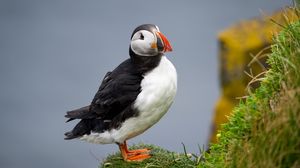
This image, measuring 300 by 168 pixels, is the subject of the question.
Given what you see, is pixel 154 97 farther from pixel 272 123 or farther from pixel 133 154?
pixel 272 123

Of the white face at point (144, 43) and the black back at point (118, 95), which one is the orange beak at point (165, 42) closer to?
the white face at point (144, 43)

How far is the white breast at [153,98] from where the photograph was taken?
27.0 feet

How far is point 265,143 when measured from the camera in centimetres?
578

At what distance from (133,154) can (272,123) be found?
3.33 meters

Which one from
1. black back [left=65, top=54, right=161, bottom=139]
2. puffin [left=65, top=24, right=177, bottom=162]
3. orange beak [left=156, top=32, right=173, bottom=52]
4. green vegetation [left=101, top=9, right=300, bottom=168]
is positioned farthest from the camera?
black back [left=65, top=54, right=161, bottom=139]

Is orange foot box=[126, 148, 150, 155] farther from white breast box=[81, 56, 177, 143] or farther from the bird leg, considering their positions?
white breast box=[81, 56, 177, 143]

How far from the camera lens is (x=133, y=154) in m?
8.85

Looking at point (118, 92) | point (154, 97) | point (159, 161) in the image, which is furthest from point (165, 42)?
point (159, 161)

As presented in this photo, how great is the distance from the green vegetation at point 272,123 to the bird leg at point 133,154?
1.36 metres

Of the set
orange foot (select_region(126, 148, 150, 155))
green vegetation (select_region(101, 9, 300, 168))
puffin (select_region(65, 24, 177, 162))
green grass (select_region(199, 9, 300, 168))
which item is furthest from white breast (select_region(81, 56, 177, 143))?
green grass (select_region(199, 9, 300, 168))

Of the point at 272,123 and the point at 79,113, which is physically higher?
the point at 79,113

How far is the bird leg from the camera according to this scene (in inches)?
344

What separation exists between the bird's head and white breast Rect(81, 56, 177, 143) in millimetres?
210

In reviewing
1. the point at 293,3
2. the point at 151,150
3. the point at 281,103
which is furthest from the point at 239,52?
the point at 281,103
